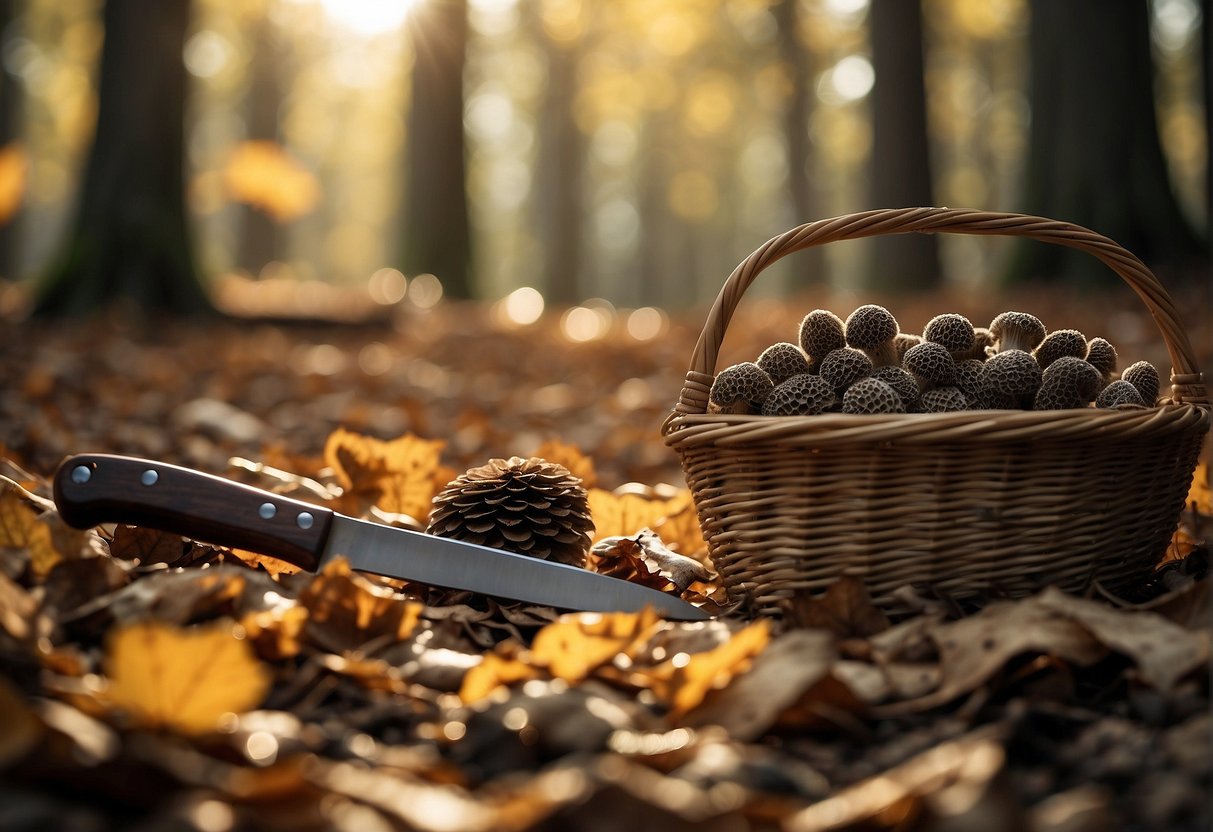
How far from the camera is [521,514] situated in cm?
179

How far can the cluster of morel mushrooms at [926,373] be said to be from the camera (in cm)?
158

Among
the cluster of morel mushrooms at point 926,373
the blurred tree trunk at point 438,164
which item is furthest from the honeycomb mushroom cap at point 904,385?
the blurred tree trunk at point 438,164

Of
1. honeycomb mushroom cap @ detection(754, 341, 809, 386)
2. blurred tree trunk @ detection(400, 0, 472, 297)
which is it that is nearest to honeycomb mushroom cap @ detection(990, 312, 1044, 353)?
honeycomb mushroom cap @ detection(754, 341, 809, 386)

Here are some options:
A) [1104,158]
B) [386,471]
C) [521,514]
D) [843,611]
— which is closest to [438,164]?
[1104,158]

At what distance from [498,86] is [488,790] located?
24203 mm

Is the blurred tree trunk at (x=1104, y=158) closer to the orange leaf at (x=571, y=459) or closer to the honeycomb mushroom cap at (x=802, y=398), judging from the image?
the orange leaf at (x=571, y=459)

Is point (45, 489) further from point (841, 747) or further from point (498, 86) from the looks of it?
point (498, 86)

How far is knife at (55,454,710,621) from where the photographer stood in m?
1.57

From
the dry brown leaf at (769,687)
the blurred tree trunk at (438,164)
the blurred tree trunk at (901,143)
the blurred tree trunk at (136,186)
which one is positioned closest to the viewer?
the dry brown leaf at (769,687)

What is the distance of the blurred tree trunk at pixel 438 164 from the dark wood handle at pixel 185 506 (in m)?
8.72

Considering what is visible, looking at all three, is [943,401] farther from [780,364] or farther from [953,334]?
[780,364]

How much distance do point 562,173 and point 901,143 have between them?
1107 centimetres

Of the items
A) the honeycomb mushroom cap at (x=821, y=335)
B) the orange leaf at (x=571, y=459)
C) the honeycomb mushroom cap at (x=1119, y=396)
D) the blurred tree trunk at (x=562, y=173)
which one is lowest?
the orange leaf at (x=571, y=459)

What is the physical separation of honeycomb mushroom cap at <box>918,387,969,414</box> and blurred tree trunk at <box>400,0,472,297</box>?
8915mm
